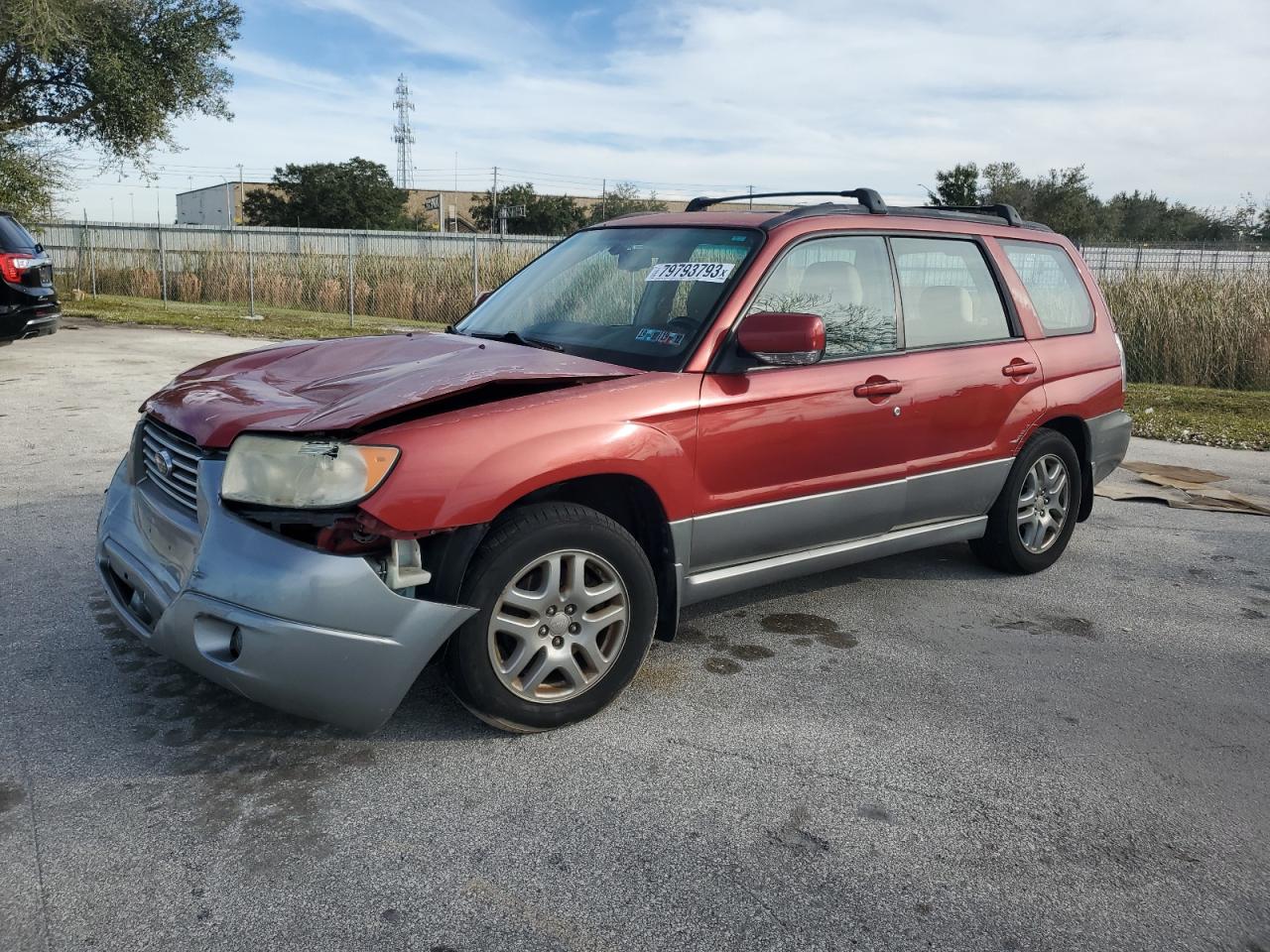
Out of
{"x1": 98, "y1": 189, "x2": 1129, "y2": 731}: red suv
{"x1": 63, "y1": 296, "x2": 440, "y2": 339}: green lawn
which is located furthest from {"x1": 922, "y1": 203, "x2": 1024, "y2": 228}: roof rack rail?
{"x1": 63, "y1": 296, "x2": 440, "y2": 339}: green lawn

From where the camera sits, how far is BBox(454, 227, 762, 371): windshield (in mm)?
3896

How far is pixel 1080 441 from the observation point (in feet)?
17.8

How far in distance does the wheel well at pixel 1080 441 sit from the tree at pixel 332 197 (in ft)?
208

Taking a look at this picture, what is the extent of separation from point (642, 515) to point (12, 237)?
10.9 metres

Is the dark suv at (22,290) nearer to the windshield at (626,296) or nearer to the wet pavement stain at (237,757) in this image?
the windshield at (626,296)

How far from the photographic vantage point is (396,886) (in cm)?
258

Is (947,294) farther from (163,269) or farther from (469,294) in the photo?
(163,269)

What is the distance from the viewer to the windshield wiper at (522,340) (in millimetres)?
4062

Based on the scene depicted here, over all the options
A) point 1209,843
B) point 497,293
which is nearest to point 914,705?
point 1209,843

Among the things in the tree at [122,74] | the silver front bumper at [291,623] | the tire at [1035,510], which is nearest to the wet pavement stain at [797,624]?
the tire at [1035,510]

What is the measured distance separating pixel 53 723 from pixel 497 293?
2.56 m

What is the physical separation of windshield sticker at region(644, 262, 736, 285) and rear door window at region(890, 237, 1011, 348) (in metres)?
0.92

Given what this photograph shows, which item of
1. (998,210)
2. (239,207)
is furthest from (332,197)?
(998,210)

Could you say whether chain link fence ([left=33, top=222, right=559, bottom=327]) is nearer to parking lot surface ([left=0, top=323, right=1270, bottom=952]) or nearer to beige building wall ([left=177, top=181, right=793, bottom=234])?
parking lot surface ([left=0, top=323, right=1270, bottom=952])
